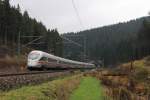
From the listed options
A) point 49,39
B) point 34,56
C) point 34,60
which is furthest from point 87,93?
point 49,39

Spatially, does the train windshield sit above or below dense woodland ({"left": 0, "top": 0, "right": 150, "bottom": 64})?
below

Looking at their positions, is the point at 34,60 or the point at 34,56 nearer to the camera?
the point at 34,60

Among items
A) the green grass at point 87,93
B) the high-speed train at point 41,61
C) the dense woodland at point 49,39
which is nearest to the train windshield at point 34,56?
the high-speed train at point 41,61

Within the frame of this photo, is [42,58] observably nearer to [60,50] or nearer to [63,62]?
[63,62]

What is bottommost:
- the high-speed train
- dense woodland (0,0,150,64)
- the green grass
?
the green grass

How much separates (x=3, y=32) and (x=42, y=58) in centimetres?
6075

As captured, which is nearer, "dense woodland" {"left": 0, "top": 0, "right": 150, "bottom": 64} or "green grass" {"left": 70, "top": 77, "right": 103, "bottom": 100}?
"green grass" {"left": 70, "top": 77, "right": 103, "bottom": 100}

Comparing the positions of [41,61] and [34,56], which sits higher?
[34,56]

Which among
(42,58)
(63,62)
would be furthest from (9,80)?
(63,62)

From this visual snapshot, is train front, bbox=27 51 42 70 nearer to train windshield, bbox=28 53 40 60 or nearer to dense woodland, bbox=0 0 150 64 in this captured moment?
train windshield, bbox=28 53 40 60

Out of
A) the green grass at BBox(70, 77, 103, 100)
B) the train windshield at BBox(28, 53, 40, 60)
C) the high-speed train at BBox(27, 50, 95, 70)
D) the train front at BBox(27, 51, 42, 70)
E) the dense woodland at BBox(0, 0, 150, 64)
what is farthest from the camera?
the dense woodland at BBox(0, 0, 150, 64)

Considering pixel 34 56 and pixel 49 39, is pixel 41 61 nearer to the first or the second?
pixel 34 56

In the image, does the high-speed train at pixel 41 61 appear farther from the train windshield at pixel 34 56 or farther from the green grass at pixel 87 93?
the green grass at pixel 87 93

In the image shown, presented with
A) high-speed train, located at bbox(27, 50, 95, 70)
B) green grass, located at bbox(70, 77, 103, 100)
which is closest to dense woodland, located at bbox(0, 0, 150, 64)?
high-speed train, located at bbox(27, 50, 95, 70)
